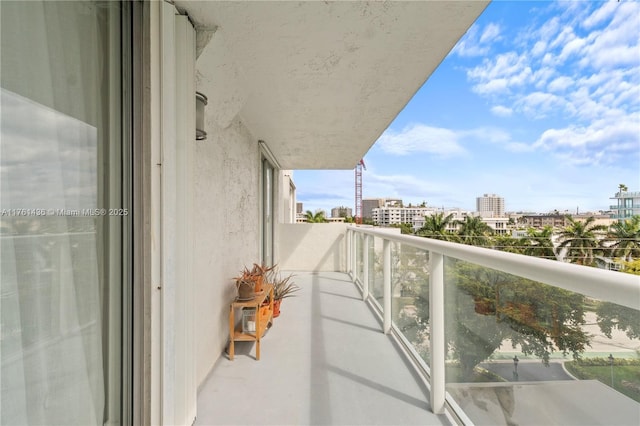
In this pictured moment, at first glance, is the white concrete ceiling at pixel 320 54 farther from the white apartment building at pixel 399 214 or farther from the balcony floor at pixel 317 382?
the white apartment building at pixel 399 214

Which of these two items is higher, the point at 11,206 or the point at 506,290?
the point at 11,206

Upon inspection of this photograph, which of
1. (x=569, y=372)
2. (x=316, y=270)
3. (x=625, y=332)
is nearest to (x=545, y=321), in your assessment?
(x=569, y=372)

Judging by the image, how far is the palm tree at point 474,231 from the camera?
3077 centimetres

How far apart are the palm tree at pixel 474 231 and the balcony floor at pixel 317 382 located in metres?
31.3

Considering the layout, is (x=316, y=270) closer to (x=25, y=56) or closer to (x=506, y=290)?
(x=506, y=290)

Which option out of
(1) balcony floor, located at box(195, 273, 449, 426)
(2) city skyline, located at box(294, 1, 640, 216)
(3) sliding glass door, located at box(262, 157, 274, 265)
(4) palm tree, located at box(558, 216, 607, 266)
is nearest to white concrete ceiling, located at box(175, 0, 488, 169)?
(3) sliding glass door, located at box(262, 157, 274, 265)

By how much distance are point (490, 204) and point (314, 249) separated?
137 ft

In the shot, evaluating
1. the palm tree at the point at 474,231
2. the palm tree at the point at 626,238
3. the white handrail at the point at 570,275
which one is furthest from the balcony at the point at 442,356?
the palm tree at the point at 474,231

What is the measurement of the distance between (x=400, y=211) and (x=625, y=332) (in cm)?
4154

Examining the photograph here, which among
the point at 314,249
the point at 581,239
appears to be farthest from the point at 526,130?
the point at 314,249

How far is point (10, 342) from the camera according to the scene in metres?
0.79

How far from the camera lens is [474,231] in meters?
32.5

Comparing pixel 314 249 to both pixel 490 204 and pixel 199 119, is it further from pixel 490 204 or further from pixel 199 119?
pixel 490 204

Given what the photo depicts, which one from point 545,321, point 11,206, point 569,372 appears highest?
point 11,206
